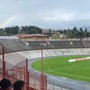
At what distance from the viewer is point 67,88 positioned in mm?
25953

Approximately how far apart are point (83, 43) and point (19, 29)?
73.6 metres

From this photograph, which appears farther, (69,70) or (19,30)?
(19,30)

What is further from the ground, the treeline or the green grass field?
the treeline

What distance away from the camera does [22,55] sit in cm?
6238

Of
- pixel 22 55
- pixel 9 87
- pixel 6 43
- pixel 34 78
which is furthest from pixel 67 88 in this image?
pixel 6 43

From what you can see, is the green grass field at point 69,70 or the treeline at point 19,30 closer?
the green grass field at point 69,70

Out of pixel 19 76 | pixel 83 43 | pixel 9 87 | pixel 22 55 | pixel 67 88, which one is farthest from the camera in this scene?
pixel 83 43

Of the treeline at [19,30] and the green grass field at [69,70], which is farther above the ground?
the treeline at [19,30]

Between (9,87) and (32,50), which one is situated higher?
(9,87)

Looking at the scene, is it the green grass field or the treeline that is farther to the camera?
the treeline

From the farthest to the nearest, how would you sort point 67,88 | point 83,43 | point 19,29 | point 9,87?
point 19,29 → point 83,43 → point 67,88 → point 9,87

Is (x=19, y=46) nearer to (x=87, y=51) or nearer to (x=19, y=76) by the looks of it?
(x=87, y=51)

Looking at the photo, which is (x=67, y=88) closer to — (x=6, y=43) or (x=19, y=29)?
(x=6, y=43)

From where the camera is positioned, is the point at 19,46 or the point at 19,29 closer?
Answer: the point at 19,46
